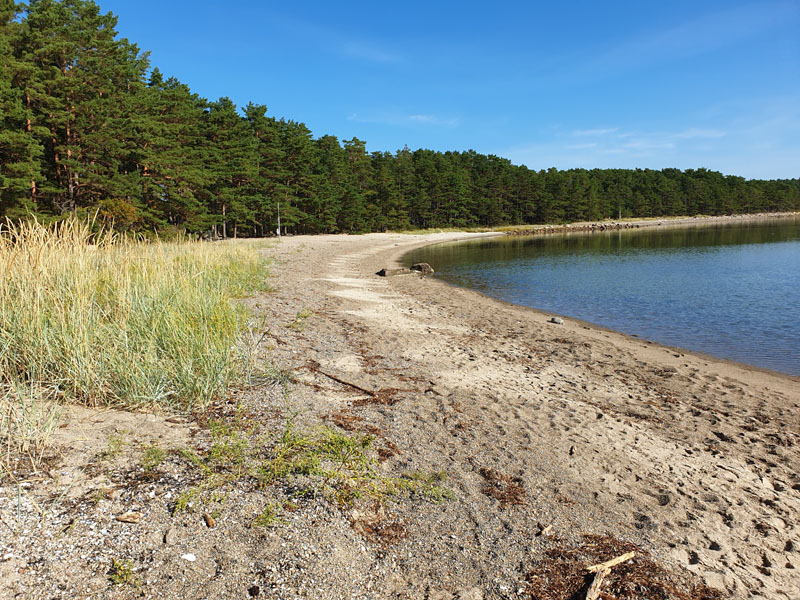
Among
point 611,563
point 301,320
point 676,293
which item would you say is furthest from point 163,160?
point 611,563

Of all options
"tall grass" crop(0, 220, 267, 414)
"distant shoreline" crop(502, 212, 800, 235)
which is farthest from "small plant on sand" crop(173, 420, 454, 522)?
"distant shoreline" crop(502, 212, 800, 235)

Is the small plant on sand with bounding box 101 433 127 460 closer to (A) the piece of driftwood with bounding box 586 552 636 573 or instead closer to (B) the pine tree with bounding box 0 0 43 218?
(A) the piece of driftwood with bounding box 586 552 636 573

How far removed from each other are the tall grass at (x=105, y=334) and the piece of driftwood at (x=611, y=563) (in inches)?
159

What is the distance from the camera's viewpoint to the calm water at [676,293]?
12188 millimetres

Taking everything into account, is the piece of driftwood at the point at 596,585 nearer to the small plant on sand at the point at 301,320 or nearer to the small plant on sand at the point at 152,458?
the small plant on sand at the point at 152,458

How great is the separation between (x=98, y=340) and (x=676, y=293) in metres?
21.8

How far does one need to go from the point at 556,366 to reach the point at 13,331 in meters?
8.34

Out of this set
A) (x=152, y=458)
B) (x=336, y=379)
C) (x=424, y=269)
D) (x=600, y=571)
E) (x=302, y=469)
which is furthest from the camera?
(x=424, y=269)

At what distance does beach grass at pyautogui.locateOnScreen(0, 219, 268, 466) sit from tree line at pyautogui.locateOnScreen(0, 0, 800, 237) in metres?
20.7

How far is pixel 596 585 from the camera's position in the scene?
9.68 ft

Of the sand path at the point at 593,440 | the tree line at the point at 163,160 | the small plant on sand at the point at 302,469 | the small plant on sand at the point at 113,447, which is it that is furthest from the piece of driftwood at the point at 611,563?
the tree line at the point at 163,160

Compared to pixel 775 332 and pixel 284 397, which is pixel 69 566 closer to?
pixel 284 397

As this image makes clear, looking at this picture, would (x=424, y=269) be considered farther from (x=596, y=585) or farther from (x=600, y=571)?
(x=596, y=585)

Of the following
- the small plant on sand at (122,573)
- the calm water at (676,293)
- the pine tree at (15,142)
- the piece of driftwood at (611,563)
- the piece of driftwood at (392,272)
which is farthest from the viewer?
the piece of driftwood at (392,272)
